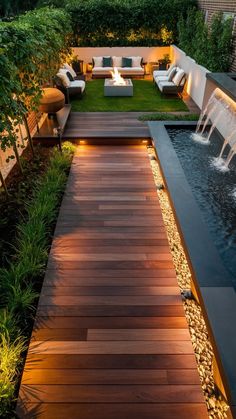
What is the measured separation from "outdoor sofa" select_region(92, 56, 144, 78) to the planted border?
30.5ft

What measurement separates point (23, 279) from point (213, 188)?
3552 millimetres

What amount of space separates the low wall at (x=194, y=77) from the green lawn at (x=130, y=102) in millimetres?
507

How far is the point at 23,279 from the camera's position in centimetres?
351

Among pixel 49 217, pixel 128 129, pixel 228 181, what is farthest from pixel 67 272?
pixel 128 129

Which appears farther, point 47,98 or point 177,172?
point 47,98

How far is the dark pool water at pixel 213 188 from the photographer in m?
4.22

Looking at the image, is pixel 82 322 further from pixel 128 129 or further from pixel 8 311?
pixel 128 129

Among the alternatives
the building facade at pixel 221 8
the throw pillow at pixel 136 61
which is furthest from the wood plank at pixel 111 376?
the throw pillow at pixel 136 61

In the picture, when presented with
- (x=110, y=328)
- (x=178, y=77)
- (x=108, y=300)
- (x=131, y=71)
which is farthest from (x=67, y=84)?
(x=110, y=328)

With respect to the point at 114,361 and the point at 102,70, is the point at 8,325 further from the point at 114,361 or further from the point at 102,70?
the point at 102,70

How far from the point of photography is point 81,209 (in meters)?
5.14

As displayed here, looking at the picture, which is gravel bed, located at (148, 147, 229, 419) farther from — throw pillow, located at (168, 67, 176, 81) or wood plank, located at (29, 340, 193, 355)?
throw pillow, located at (168, 67, 176, 81)

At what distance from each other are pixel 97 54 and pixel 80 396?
15239 millimetres

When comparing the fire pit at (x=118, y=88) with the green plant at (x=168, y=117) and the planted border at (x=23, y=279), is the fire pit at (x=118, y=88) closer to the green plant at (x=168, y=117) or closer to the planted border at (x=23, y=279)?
the green plant at (x=168, y=117)
